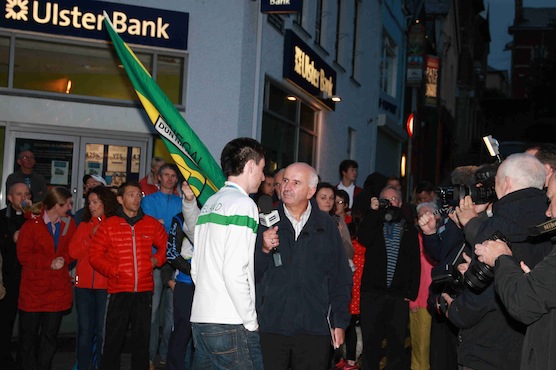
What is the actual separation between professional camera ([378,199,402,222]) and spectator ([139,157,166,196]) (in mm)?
3220

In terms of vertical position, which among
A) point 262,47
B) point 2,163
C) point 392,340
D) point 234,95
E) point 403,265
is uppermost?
point 262,47

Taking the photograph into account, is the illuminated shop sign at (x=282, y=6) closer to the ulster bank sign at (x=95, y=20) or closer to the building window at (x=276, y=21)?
the building window at (x=276, y=21)

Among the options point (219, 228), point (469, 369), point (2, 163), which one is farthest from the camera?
point (2, 163)

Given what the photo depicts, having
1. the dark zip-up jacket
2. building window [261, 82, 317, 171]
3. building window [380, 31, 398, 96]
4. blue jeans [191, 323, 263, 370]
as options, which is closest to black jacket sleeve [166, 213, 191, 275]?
the dark zip-up jacket

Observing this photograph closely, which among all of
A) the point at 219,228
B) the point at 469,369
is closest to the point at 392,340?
the point at 469,369

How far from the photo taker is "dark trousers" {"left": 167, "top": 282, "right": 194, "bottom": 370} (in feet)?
27.4

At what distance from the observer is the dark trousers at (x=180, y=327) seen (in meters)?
8.34

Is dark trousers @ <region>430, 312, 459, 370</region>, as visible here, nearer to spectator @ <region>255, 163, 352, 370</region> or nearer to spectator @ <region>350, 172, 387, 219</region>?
spectator @ <region>255, 163, 352, 370</region>

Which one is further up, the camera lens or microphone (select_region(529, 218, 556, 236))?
microphone (select_region(529, 218, 556, 236))

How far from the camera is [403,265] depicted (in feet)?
31.3

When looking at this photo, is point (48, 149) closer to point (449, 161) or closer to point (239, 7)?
point (239, 7)

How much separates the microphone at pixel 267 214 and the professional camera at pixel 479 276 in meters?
1.48

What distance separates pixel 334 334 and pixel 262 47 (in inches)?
326

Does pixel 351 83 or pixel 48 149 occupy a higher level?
pixel 351 83
